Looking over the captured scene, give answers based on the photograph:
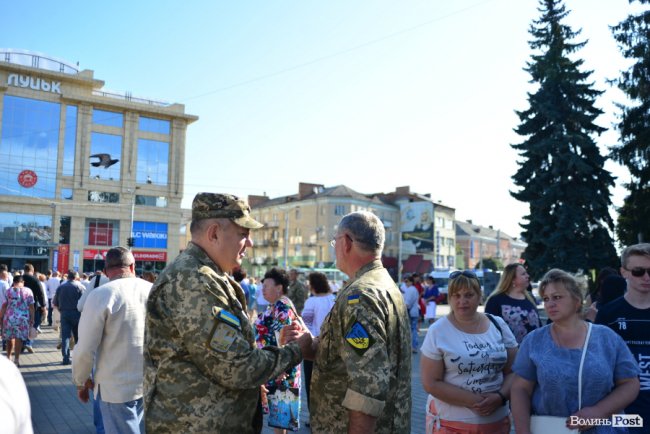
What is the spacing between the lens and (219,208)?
2.77m

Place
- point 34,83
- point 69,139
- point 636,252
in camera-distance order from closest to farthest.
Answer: point 636,252, point 34,83, point 69,139

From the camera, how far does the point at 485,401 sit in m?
3.53

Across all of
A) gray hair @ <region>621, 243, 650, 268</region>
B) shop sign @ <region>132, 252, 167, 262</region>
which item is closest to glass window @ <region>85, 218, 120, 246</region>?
shop sign @ <region>132, 252, 167, 262</region>

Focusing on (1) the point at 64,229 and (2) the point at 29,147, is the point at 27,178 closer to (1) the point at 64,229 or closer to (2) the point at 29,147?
(2) the point at 29,147

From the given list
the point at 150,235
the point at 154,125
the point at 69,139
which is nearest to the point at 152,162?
the point at 154,125

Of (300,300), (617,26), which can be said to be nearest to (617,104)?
(617,26)

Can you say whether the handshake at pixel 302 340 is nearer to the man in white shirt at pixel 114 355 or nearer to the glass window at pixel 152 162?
the man in white shirt at pixel 114 355

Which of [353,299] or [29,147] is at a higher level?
[29,147]

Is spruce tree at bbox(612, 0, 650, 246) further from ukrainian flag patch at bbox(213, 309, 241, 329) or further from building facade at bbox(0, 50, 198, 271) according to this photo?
building facade at bbox(0, 50, 198, 271)

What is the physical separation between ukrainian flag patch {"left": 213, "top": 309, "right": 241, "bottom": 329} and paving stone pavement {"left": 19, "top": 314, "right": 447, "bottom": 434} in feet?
15.5

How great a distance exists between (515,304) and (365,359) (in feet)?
12.8

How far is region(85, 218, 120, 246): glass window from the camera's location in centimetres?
5172

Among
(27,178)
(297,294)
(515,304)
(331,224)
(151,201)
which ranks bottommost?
(297,294)

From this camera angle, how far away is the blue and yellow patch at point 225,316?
2.47 metres
